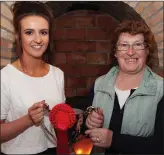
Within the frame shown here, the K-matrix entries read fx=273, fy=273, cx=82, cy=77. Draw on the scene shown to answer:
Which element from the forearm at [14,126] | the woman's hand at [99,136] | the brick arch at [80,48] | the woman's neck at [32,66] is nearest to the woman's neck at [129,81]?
the woman's hand at [99,136]

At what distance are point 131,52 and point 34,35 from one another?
439mm

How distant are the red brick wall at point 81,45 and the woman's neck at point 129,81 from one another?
2.06 feet

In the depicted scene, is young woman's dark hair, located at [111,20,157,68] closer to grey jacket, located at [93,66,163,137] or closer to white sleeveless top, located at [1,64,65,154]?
grey jacket, located at [93,66,163,137]

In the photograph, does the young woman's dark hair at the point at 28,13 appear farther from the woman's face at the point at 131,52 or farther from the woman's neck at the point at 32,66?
the woman's face at the point at 131,52

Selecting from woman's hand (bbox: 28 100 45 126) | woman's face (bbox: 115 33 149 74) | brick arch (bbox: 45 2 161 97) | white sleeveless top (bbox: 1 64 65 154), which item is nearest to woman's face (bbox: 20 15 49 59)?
white sleeveless top (bbox: 1 64 65 154)

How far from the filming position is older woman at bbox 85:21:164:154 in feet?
3.99

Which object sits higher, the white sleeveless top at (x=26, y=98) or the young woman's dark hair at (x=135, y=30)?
the young woman's dark hair at (x=135, y=30)

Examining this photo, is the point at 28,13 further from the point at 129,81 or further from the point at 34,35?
the point at 129,81

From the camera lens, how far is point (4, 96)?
1.12 m

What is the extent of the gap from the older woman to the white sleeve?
358mm

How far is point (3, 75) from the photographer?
44.5 inches

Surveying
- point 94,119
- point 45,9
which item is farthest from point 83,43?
point 94,119

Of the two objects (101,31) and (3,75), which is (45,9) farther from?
(101,31)

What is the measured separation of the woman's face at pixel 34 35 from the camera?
1.17m
